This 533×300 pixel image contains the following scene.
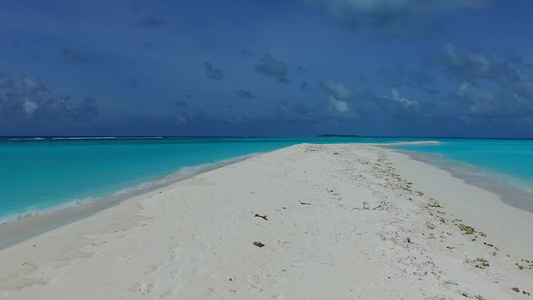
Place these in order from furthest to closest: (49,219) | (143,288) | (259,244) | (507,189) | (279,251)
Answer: (507,189), (49,219), (259,244), (279,251), (143,288)

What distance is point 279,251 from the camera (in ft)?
22.4

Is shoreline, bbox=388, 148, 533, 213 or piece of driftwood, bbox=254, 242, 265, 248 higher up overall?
piece of driftwood, bbox=254, 242, 265, 248

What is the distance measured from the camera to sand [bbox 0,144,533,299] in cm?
532

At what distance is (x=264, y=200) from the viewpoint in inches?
448

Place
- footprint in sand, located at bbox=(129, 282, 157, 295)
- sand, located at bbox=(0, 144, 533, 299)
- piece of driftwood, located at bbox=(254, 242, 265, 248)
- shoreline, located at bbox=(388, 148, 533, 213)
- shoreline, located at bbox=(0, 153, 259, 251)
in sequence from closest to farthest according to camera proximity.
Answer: footprint in sand, located at bbox=(129, 282, 157, 295), sand, located at bbox=(0, 144, 533, 299), piece of driftwood, located at bbox=(254, 242, 265, 248), shoreline, located at bbox=(0, 153, 259, 251), shoreline, located at bbox=(388, 148, 533, 213)

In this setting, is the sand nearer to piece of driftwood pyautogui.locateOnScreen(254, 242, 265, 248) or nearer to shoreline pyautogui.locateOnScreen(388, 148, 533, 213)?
piece of driftwood pyautogui.locateOnScreen(254, 242, 265, 248)

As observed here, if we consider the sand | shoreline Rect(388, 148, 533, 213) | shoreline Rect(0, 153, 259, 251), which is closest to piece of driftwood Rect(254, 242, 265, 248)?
the sand

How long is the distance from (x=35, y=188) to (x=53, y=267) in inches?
459

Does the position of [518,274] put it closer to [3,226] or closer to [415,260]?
[415,260]

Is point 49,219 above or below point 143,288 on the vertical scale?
below

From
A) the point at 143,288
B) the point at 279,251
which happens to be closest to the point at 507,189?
the point at 279,251

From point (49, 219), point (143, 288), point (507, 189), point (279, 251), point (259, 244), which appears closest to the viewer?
point (143, 288)

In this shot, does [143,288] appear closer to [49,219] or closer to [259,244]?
[259,244]

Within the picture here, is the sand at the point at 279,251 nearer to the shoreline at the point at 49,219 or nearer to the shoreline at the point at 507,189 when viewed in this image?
the shoreline at the point at 49,219
